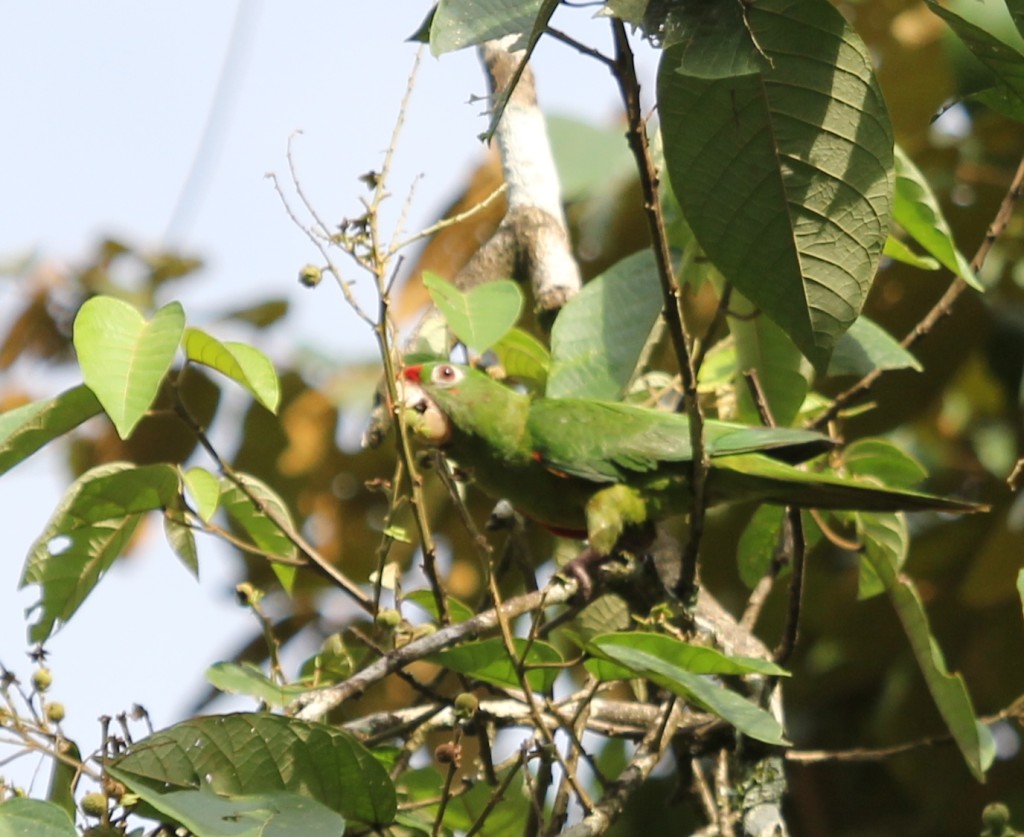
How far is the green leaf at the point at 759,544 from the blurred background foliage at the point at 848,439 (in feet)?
2.42

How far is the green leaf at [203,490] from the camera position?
2.05 metres

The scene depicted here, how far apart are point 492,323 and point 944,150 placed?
2083 mm

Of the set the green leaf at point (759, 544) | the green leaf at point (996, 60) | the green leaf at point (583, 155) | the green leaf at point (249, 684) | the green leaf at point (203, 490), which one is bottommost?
the green leaf at point (249, 684)

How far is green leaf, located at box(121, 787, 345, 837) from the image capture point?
1.35 m

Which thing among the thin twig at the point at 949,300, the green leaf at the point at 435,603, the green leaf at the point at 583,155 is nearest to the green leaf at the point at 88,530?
the green leaf at the point at 435,603

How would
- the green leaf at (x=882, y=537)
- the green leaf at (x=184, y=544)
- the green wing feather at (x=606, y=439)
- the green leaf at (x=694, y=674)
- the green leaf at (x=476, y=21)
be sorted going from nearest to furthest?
the green leaf at (x=476, y=21)
the green leaf at (x=694, y=674)
the green leaf at (x=184, y=544)
the green leaf at (x=882, y=537)
the green wing feather at (x=606, y=439)

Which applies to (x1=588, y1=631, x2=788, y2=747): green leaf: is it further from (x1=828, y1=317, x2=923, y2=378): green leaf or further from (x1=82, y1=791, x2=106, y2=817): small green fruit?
(x1=828, y1=317, x2=923, y2=378): green leaf

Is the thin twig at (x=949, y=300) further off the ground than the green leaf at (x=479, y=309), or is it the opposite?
the thin twig at (x=949, y=300)

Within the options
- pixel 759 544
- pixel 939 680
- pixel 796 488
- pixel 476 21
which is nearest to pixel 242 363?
pixel 476 21

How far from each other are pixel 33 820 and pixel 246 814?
0.24 meters

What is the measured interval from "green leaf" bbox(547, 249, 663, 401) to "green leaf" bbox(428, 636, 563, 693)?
572mm

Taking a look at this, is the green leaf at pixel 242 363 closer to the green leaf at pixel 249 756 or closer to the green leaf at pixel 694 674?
the green leaf at pixel 249 756

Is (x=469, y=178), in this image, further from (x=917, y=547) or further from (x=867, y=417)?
(x=917, y=547)

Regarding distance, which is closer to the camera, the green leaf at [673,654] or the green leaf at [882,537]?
the green leaf at [673,654]
